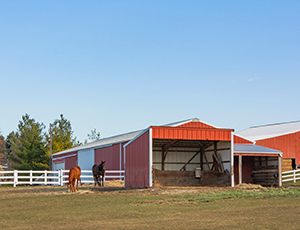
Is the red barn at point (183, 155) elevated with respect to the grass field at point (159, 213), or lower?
elevated

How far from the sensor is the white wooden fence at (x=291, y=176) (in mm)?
32672

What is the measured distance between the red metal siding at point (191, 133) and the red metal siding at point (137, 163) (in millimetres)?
727

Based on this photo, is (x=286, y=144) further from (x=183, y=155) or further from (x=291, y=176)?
(x=183, y=155)

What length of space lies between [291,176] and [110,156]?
49.5ft

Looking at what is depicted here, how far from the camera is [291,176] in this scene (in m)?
34.8

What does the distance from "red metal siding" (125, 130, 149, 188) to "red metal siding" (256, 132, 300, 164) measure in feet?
47.2

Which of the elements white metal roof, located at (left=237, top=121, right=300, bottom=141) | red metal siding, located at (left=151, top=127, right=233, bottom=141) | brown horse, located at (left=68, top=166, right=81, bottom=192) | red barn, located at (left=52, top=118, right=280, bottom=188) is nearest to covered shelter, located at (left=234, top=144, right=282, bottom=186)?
red barn, located at (left=52, top=118, right=280, bottom=188)

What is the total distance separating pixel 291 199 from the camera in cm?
1614

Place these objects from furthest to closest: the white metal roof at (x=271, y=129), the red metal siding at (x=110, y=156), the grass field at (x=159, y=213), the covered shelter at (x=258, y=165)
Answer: the white metal roof at (x=271, y=129) < the red metal siding at (x=110, y=156) < the covered shelter at (x=258, y=165) < the grass field at (x=159, y=213)

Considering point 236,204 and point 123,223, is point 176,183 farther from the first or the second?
point 123,223

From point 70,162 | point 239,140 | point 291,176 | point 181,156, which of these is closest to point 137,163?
point 181,156

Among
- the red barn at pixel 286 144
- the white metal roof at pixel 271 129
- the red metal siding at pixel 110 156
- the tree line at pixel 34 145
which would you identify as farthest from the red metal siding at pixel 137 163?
the tree line at pixel 34 145

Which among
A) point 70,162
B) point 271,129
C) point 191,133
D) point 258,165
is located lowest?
point 70,162

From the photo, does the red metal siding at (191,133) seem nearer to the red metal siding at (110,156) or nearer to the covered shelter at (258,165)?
the covered shelter at (258,165)
